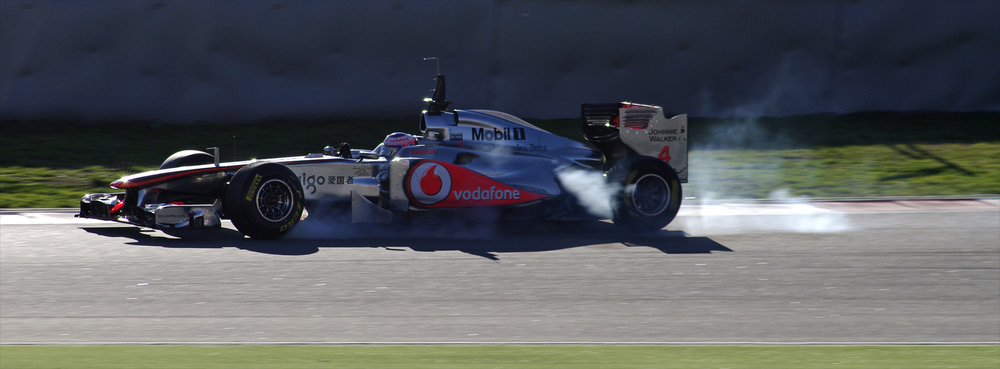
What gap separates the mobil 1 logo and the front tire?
6.03 ft

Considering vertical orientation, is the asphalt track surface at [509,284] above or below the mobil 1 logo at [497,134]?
below

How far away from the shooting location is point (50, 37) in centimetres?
1514

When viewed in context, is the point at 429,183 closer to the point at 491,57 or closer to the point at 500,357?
the point at 500,357

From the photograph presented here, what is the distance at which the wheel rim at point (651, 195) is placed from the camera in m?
8.53

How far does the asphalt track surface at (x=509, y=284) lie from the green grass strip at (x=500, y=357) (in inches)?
11.7

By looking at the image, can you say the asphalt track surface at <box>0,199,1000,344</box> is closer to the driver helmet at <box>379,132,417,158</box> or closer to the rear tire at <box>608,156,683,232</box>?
the rear tire at <box>608,156,683,232</box>

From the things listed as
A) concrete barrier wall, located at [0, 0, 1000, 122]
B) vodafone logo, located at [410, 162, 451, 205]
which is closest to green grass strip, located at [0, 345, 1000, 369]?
vodafone logo, located at [410, 162, 451, 205]

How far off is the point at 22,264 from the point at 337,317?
10.2ft

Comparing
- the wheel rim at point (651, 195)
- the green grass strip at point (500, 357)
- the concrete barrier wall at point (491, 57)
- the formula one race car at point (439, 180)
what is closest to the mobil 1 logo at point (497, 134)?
the formula one race car at point (439, 180)

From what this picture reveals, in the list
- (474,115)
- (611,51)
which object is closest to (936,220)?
(474,115)

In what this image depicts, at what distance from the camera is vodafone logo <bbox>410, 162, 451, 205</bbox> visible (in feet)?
26.9

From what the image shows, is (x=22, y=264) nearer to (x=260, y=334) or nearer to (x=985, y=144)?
(x=260, y=334)

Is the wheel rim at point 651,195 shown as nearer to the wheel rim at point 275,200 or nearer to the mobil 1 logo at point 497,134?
the mobil 1 logo at point 497,134

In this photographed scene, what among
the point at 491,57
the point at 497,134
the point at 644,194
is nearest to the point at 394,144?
the point at 497,134
